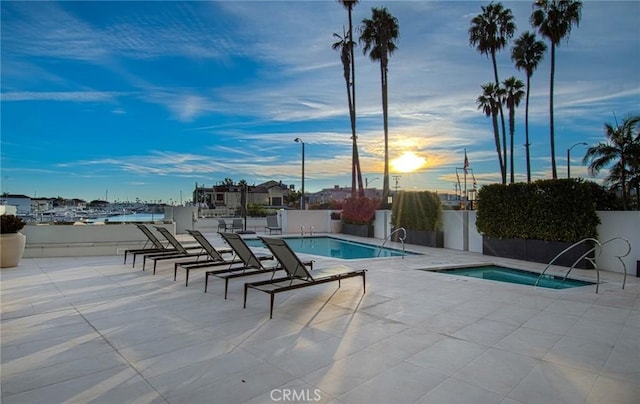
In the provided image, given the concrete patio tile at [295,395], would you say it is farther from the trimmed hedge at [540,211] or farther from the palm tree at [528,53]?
the palm tree at [528,53]

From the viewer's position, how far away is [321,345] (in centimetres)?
368

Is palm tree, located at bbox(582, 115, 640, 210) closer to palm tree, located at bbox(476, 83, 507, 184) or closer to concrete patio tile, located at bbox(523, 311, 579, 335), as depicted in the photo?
palm tree, located at bbox(476, 83, 507, 184)

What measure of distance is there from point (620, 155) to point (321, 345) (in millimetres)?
16241

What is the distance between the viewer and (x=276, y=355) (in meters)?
3.41

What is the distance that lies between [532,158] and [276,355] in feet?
88.2

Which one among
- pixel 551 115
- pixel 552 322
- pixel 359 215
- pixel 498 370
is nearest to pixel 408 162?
pixel 359 215

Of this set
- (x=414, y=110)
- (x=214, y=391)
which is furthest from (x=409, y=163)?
(x=214, y=391)

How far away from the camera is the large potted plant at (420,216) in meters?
14.1

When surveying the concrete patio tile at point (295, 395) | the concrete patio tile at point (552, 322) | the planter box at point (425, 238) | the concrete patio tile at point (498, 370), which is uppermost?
the planter box at point (425, 238)

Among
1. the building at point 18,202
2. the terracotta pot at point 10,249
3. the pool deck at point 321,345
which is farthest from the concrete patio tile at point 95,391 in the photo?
the building at point 18,202

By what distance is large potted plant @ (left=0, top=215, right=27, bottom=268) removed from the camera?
824 cm

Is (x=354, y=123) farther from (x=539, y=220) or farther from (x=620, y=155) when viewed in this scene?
(x=539, y=220)

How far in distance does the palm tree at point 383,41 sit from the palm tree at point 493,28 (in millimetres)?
5372

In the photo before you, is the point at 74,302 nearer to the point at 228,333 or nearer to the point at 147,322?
the point at 147,322
